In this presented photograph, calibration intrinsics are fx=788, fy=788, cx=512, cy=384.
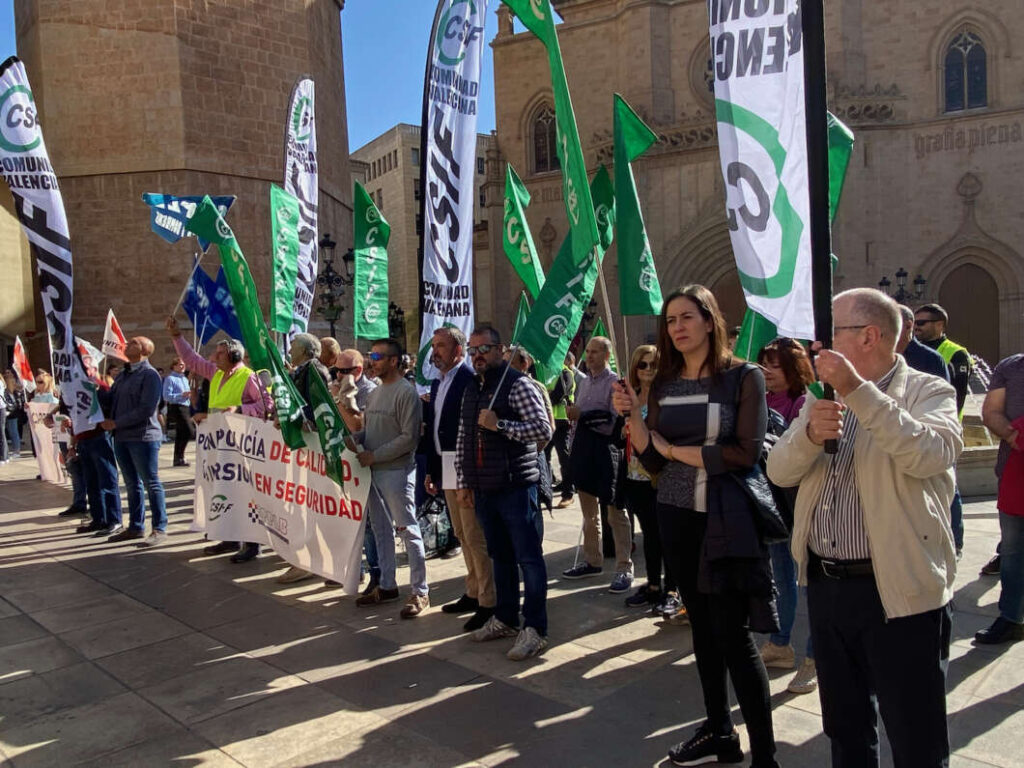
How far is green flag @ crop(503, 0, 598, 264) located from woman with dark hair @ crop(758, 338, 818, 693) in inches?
51.8

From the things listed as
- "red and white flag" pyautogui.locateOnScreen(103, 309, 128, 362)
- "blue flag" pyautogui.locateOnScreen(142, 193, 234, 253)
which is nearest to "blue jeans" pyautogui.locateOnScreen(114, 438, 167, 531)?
"red and white flag" pyautogui.locateOnScreen(103, 309, 128, 362)

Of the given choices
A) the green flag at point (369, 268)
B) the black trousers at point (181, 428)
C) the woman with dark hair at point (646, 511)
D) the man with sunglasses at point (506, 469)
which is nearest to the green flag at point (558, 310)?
the man with sunglasses at point (506, 469)

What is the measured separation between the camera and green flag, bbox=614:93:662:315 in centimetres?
458

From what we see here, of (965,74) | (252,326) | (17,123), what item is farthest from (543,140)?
(252,326)

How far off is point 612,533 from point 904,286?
24.3m

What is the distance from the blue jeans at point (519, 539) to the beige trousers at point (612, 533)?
4.58 feet

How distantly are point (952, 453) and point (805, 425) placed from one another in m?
0.43

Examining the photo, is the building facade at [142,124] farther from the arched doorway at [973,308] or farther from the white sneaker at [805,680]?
the arched doorway at [973,308]

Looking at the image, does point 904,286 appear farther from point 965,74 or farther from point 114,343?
point 114,343

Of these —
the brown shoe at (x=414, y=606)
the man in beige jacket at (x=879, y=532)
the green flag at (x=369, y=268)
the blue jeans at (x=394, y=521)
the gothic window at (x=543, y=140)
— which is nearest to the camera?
the man in beige jacket at (x=879, y=532)

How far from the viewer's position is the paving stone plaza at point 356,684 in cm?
358

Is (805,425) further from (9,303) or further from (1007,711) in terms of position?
(9,303)

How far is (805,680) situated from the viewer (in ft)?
13.2

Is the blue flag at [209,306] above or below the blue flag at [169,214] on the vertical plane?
below
